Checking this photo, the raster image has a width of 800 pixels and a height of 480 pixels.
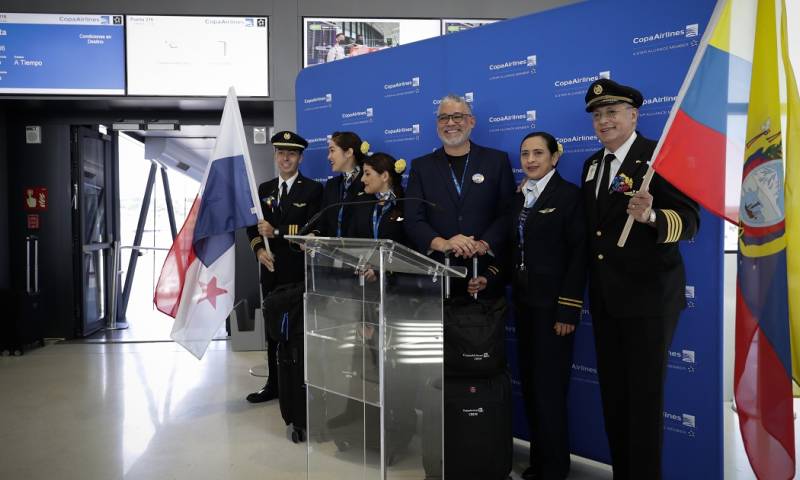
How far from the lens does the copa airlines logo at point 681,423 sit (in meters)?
2.61

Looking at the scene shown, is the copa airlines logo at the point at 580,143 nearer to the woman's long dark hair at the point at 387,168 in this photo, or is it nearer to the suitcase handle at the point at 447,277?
the suitcase handle at the point at 447,277

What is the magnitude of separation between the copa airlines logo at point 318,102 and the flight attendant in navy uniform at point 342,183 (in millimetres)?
602

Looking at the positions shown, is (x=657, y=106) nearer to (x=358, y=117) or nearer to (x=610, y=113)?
(x=610, y=113)

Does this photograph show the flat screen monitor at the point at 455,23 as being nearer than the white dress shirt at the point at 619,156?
No

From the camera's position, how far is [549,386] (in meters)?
2.62

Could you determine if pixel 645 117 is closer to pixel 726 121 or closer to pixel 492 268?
pixel 726 121

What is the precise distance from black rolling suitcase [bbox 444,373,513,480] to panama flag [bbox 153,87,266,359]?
5.66 ft

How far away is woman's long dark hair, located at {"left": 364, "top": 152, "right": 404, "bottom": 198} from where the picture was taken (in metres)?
3.22

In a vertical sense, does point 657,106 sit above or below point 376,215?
above

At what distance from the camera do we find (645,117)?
2.68 m

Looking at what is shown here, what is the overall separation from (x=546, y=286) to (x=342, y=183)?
61.2 inches

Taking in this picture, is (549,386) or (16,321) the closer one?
(549,386)

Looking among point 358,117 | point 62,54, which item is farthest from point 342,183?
point 62,54

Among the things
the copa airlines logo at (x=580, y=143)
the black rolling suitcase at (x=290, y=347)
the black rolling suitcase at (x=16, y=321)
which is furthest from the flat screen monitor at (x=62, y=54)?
the copa airlines logo at (x=580, y=143)
